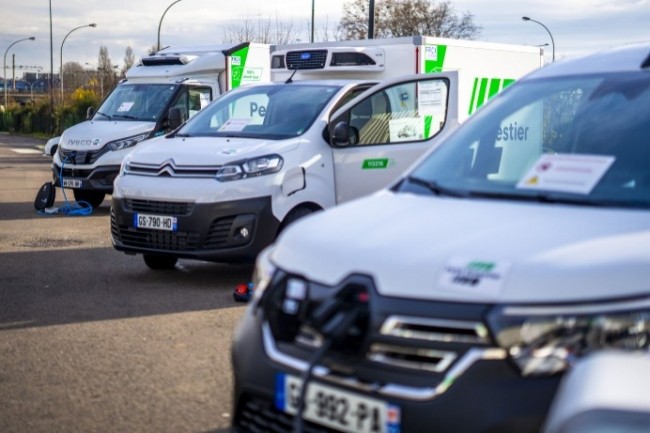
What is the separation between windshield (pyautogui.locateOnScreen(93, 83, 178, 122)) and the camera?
16797 mm

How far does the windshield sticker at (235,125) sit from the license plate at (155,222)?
126cm

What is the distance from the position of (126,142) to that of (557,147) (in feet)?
40.9

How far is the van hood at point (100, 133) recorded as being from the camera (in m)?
16.4

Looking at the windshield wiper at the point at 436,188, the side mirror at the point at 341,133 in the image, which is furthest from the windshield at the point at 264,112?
the windshield wiper at the point at 436,188

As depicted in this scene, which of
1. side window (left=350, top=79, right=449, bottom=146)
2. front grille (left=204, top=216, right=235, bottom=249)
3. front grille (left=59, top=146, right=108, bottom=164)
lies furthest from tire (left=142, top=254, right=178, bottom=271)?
front grille (left=59, top=146, right=108, bottom=164)

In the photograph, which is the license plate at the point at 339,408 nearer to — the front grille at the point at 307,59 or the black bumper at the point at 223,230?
the black bumper at the point at 223,230

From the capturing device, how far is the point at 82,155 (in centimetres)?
1662

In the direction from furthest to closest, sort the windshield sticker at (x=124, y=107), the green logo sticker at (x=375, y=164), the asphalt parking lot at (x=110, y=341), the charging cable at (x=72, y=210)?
the windshield sticker at (x=124, y=107) → the charging cable at (x=72, y=210) → the green logo sticker at (x=375, y=164) → the asphalt parking lot at (x=110, y=341)

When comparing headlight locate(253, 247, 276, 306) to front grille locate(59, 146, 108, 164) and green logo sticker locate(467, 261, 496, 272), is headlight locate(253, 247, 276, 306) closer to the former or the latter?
green logo sticker locate(467, 261, 496, 272)

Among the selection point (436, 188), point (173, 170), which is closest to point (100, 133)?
point (173, 170)

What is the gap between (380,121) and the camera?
9992mm

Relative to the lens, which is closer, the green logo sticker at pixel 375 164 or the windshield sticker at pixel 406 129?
the green logo sticker at pixel 375 164

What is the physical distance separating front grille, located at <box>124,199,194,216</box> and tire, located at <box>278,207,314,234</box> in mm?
834

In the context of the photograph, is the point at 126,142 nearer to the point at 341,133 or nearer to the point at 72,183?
the point at 72,183
